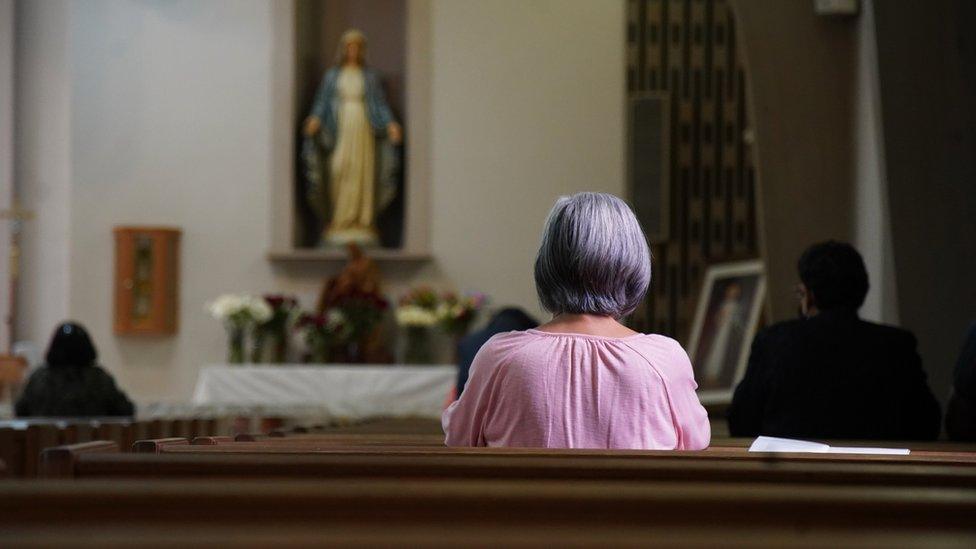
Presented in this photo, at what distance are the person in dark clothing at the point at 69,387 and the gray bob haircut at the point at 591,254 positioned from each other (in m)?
4.61

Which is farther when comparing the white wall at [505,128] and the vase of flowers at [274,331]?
the white wall at [505,128]

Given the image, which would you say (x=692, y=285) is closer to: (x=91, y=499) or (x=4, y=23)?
(x=4, y=23)

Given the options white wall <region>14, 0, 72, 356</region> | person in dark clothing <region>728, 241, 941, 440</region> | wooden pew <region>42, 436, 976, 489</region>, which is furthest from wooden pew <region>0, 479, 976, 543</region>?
white wall <region>14, 0, 72, 356</region>

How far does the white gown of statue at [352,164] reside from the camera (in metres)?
11.8

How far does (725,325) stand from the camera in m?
9.13

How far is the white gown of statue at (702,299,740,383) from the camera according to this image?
893 centimetres

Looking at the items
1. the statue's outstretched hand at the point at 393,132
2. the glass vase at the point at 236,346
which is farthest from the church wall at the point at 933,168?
the glass vase at the point at 236,346

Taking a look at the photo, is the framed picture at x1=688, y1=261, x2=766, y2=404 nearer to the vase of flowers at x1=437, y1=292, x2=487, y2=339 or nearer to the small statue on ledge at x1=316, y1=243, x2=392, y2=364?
the vase of flowers at x1=437, y1=292, x2=487, y2=339

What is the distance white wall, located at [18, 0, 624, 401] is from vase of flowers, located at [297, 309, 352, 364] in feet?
2.60

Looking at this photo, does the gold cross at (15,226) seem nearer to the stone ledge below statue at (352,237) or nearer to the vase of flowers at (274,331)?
the vase of flowers at (274,331)

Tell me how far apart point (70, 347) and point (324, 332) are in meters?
4.35

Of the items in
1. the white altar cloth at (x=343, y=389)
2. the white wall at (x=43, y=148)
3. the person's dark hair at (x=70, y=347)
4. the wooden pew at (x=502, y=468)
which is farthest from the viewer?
the white wall at (x=43, y=148)

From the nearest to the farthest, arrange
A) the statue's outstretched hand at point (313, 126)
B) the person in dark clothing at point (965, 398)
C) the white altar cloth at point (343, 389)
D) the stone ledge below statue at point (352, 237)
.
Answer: the person in dark clothing at point (965, 398), the white altar cloth at point (343, 389), the statue's outstretched hand at point (313, 126), the stone ledge below statue at point (352, 237)

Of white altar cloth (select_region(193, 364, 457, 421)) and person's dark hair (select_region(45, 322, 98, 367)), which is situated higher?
person's dark hair (select_region(45, 322, 98, 367))
